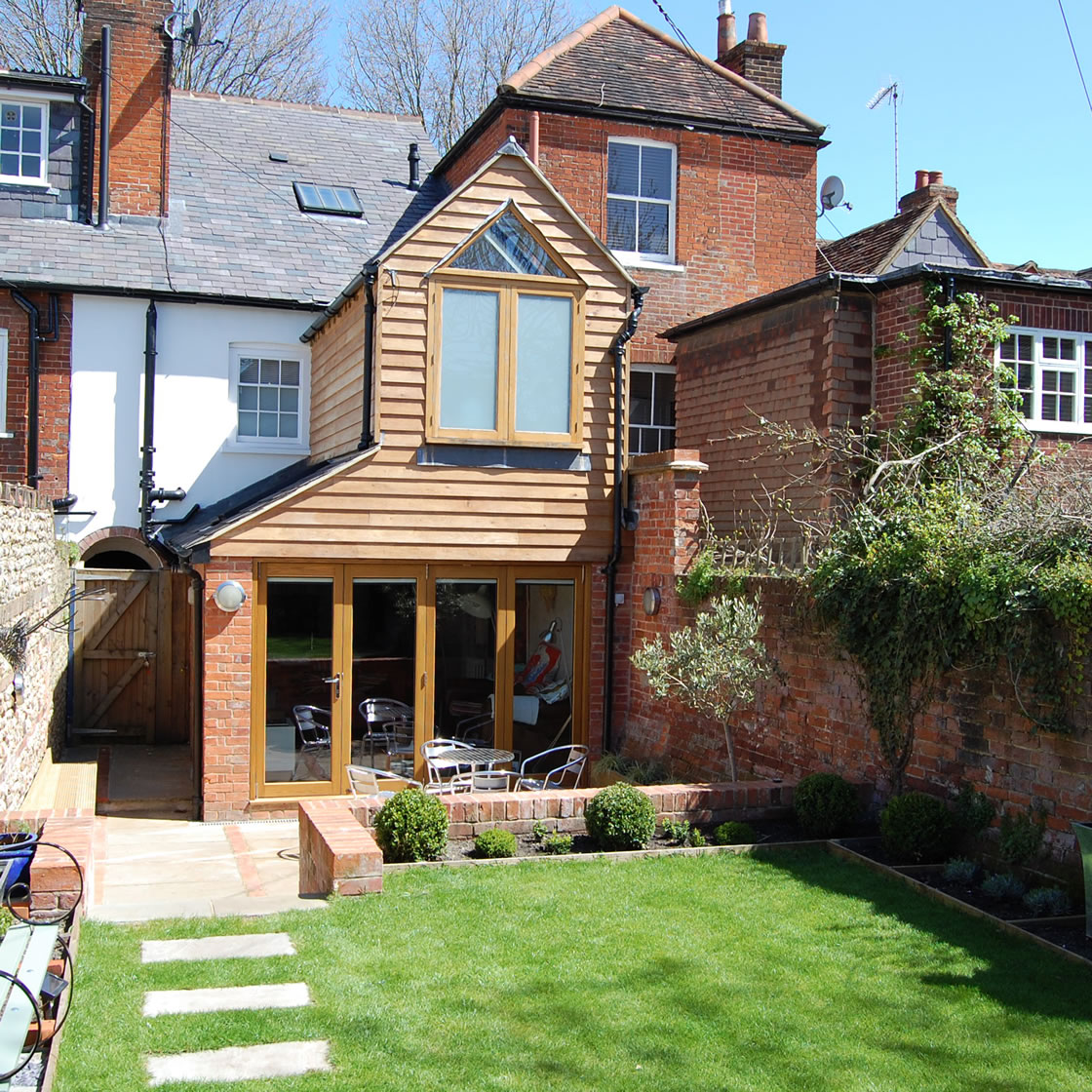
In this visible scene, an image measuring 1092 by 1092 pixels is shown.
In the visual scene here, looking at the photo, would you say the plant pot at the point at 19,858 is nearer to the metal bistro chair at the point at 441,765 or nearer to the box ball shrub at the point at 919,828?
the metal bistro chair at the point at 441,765

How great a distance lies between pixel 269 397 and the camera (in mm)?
15578

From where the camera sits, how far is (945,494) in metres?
9.36

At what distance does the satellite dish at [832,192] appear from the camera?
16.9 meters

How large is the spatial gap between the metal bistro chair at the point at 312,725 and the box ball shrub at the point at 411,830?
12.7 feet

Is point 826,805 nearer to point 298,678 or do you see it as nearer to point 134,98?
point 298,678

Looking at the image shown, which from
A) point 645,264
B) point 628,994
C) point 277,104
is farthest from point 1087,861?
point 277,104

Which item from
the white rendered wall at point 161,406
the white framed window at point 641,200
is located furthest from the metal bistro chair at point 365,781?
the white framed window at point 641,200

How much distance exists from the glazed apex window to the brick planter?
4.68m

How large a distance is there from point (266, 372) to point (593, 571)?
574 centimetres

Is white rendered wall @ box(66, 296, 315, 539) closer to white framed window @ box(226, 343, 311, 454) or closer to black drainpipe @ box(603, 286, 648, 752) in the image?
white framed window @ box(226, 343, 311, 454)

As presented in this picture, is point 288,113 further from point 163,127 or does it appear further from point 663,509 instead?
point 663,509

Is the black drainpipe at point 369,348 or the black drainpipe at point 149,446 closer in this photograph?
the black drainpipe at point 369,348

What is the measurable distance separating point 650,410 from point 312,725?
6937 millimetres

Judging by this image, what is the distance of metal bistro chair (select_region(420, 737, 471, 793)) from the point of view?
1086 centimetres
